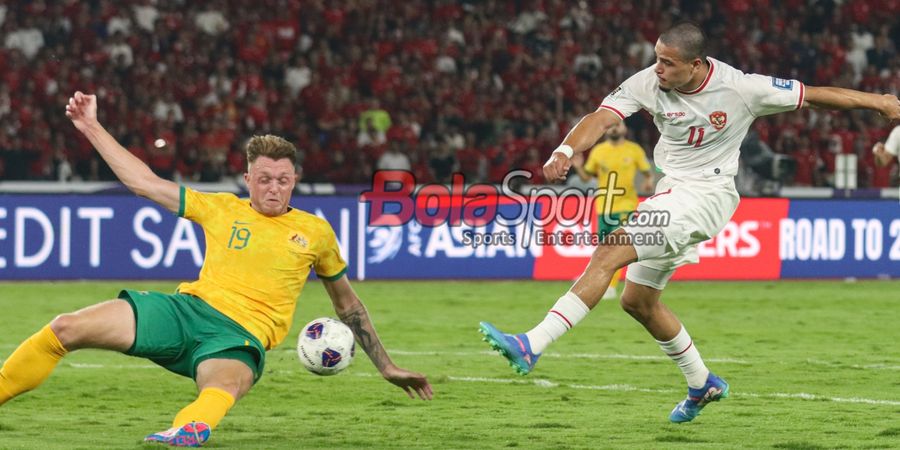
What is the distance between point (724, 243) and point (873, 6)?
37.3 ft

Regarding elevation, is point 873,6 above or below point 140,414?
above

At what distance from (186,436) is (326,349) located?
39.0 inches

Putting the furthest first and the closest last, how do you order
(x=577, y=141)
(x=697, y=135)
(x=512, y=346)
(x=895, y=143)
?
(x=895, y=143), (x=697, y=135), (x=577, y=141), (x=512, y=346)

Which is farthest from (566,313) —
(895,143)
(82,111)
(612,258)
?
(895,143)

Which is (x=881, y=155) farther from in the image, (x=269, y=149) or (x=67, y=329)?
(x=67, y=329)

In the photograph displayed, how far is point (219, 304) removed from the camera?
7289 mm

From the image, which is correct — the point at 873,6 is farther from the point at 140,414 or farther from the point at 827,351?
the point at 140,414

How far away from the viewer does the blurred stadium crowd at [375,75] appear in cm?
2216

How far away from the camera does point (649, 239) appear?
7957mm

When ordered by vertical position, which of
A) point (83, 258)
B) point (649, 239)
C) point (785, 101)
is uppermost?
point (785, 101)

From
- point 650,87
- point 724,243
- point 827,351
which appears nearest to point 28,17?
point 724,243

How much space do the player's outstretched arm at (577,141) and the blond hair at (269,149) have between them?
129 cm

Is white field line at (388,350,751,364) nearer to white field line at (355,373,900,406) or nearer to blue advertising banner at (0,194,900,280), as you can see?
white field line at (355,373,900,406)

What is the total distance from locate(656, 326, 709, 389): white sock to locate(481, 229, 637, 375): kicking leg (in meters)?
0.93
